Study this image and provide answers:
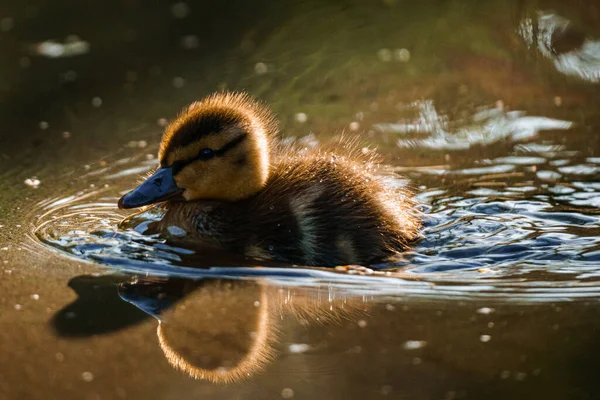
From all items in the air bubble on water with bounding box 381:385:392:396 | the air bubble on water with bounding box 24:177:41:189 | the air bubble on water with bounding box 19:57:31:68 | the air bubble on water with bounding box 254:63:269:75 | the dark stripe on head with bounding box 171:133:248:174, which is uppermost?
the air bubble on water with bounding box 19:57:31:68

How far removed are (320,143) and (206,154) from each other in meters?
0.88

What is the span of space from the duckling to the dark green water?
0.13 meters

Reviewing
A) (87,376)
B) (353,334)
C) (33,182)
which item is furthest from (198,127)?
(87,376)

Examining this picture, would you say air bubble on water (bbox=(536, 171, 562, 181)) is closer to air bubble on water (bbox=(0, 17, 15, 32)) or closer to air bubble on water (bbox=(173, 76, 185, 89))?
air bubble on water (bbox=(173, 76, 185, 89))

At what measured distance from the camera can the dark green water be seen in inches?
86.2

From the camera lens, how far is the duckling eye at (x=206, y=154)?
10.3 ft

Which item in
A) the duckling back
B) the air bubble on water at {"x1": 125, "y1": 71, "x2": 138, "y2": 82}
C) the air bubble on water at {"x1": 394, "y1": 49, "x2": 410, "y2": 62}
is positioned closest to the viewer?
the duckling back

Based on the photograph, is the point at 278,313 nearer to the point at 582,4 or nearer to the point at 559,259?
the point at 559,259

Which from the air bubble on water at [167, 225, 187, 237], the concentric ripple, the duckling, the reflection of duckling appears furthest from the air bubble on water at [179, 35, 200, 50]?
the reflection of duckling

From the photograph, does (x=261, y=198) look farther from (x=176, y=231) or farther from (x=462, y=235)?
(x=462, y=235)

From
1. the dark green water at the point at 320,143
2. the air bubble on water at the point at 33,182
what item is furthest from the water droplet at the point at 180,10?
the air bubble on water at the point at 33,182

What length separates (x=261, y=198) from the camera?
314 cm

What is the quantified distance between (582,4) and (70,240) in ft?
11.0

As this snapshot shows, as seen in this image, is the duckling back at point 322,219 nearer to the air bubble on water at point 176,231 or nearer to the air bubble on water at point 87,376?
the air bubble on water at point 176,231
